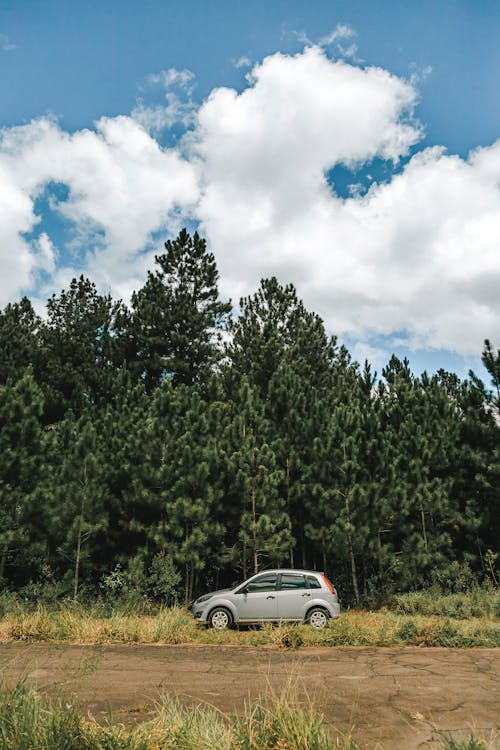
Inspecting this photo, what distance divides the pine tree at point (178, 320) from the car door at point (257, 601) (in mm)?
17530

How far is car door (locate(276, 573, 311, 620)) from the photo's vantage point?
12.6 metres

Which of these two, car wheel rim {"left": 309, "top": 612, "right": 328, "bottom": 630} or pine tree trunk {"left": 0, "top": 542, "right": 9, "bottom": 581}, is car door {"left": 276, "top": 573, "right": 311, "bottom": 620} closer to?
car wheel rim {"left": 309, "top": 612, "right": 328, "bottom": 630}

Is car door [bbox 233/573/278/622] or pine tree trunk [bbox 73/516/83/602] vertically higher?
pine tree trunk [bbox 73/516/83/602]

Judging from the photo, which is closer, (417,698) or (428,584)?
(417,698)

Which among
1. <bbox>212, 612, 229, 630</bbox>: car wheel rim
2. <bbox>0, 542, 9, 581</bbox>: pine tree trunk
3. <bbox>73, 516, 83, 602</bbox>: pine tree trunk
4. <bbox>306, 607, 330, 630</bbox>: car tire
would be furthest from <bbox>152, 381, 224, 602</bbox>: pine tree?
<bbox>0, 542, 9, 581</bbox>: pine tree trunk

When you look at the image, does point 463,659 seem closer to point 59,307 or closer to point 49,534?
point 49,534

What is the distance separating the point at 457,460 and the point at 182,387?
10.4 meters

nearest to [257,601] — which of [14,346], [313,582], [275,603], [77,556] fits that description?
[275,603]

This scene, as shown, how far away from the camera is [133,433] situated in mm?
16547

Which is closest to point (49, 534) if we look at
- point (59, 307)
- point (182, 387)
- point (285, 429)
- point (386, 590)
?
point (182, 387)

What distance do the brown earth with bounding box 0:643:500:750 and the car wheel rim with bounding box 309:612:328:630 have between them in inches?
65.7

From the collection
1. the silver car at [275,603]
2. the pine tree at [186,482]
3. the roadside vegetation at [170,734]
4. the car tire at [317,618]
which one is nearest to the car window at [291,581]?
the silver car at [275,603]

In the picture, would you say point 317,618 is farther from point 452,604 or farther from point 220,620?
point 452,604

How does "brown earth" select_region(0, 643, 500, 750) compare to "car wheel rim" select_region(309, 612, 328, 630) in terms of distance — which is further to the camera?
"car wheel rim" select_region(309, 612, 328, 630)
